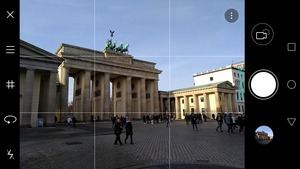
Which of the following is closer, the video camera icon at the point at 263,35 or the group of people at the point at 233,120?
the video camera icon at the point at 263,35

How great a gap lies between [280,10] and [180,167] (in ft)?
19.9

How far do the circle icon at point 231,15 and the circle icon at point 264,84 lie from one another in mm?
316

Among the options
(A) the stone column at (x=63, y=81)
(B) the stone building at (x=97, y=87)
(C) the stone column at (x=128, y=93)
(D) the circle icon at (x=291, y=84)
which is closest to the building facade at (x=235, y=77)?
(D) the circle icon at (x=291, y=84)

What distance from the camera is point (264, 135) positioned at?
3.12 ft

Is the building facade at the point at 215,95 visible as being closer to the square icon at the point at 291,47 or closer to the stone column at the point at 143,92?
the square icon at the point at 291,47

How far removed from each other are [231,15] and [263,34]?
8.7 inches

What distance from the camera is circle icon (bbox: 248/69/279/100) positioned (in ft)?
3.27

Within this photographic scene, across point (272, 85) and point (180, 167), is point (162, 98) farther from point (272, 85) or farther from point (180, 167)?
point (272, 85)

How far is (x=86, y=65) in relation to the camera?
1935 inches

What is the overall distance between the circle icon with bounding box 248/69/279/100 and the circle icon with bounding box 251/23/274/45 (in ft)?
0.41

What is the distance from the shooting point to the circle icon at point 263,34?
1011 mm
